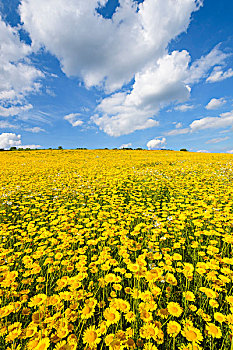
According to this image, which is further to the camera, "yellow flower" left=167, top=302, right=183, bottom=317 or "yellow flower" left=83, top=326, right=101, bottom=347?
"yellow flower" left=167, top=302, right=183, bottom=317

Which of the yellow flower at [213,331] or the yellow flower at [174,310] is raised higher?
the yellow flower at [174,310]

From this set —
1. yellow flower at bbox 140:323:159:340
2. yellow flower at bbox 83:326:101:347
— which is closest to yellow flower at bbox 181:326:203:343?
yellow flower at bbox 140:323:159:340

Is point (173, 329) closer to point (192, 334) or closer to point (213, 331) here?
point (192, 334)

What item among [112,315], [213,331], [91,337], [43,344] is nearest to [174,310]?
[213,331]

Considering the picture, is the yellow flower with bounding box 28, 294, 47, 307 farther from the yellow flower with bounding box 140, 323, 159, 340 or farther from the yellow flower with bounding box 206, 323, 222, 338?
the yellow flower with bounding box 206, 323, 222, 338

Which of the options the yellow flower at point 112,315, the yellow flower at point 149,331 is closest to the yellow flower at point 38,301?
the yellow flower at point 112,315

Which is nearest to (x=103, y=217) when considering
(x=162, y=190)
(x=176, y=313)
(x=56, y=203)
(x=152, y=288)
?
(x=56, y=203)

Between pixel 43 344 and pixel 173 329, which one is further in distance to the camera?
pixel 173 329

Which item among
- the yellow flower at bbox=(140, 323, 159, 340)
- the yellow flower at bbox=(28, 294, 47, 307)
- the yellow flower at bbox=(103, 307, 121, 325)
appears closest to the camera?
the yellow flower at bbox=(140, 323, 159, 340)

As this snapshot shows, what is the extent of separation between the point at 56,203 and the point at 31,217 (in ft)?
3.01

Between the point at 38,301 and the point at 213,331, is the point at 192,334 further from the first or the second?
the point at 38,301

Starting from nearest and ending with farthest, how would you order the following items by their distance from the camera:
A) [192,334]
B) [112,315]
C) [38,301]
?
[192,334] < [112,315] < [38,301]

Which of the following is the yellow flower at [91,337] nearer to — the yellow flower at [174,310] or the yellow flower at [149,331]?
the yellow flower at [149,331]

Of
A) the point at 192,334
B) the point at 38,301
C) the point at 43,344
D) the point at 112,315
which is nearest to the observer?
the point at 43,344
